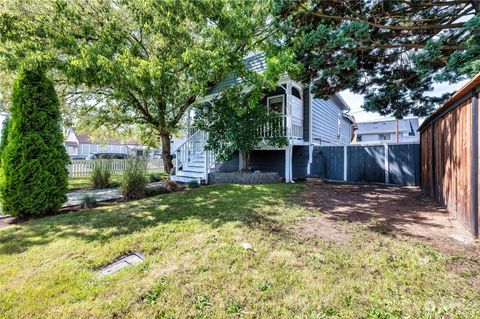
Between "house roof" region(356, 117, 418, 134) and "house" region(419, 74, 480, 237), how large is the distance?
1218 inches

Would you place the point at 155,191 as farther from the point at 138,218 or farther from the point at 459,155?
the point at 459,155

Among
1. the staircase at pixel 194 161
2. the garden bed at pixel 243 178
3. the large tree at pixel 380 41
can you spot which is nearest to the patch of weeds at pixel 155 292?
the large tree at pixel 380 41

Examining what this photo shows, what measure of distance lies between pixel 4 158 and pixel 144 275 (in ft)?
14.3

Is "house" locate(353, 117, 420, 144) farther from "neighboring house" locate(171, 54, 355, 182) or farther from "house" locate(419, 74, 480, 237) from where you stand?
"house" locate(419, 74, 480, 237)

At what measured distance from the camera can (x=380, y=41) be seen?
19.6 feet

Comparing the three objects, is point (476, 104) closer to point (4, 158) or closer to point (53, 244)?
point (53, 244)

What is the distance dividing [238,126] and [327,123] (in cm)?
733

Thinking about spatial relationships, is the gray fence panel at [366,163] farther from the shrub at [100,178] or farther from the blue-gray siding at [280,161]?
the shrub at [100,178]

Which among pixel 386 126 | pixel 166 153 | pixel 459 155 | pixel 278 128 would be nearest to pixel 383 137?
pixel 386 126

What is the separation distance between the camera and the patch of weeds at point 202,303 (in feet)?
6.44

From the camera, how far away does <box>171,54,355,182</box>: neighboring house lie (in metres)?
9.30

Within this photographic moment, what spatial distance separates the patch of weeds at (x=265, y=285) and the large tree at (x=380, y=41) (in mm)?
5473

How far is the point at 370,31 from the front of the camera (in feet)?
18.9

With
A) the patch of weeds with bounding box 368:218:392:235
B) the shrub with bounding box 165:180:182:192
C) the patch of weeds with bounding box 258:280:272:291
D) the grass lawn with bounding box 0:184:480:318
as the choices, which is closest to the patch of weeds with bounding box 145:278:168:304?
the grass lawn with bounding box 0:184:480:318
